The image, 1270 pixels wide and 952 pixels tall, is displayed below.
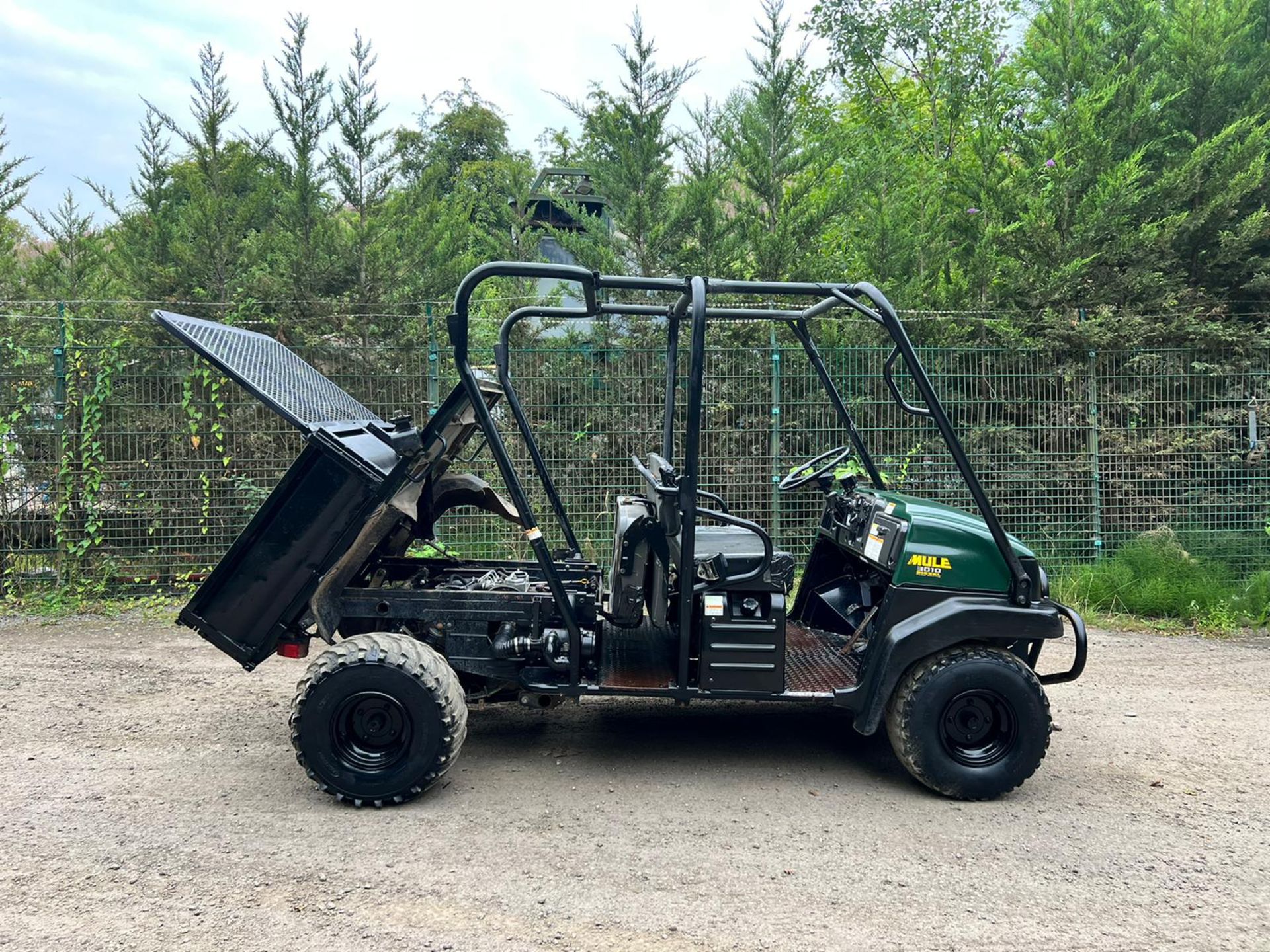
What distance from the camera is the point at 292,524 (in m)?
3.99

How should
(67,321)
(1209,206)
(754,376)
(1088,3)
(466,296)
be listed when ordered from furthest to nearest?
(1088,3)
(1209,206)
(754,376)
(67,321)
(466,296)

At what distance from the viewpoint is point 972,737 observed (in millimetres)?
4066

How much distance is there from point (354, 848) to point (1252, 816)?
368 cm

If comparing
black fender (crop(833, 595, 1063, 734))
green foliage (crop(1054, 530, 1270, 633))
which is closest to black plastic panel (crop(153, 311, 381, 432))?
black fender (crop(833, 595, 1063, 734))

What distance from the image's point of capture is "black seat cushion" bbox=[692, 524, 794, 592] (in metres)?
4.00

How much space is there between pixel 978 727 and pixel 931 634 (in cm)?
48

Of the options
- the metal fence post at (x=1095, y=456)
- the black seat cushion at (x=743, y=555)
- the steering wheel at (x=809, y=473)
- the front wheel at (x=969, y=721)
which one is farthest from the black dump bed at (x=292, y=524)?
the metal fence post at (x=1095, y=456)

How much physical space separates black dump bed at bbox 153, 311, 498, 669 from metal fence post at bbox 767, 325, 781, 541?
456 cm

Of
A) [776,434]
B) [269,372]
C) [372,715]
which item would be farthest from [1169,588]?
[269,372]

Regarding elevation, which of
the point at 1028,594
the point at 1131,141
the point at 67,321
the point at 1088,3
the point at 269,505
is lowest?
the point at 1028,594

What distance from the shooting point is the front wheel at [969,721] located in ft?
13.0

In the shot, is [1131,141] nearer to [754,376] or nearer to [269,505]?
[754,376]

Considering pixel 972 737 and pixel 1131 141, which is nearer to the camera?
pixel 972 737

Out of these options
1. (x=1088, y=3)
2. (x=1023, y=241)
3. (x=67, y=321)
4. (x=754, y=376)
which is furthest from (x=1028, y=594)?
(x=1088, y=3)
